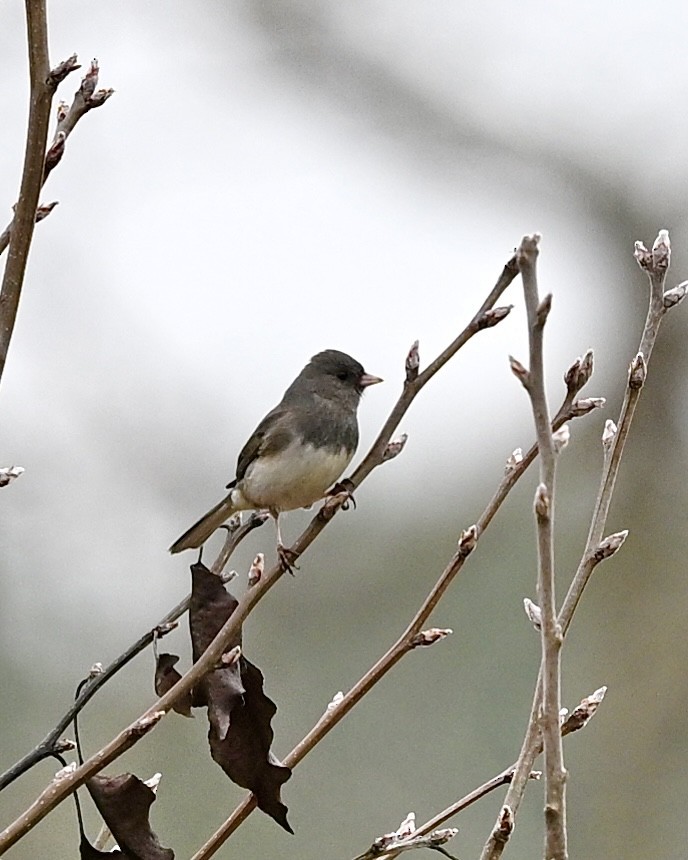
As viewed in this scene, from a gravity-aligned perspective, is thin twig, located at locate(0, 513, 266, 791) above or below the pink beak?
below

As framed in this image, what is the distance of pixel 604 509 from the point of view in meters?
0.97

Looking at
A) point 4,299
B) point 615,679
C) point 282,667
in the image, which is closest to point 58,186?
point 282,667

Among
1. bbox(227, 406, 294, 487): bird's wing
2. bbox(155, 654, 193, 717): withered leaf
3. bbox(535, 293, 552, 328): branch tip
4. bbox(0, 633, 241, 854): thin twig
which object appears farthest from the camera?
bbox(227, 406, 294, 487): bird's wing

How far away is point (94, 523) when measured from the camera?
3.79m

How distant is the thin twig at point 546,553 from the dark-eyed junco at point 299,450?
46.2 inches

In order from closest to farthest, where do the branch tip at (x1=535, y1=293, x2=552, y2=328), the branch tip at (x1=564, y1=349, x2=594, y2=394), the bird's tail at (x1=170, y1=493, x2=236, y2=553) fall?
the branch tip at (x1=535, y1=293, x2=552, y2=328)
the branch tip at (x1=564, y1=349, x2=594, y2=394)
the bird's tail at (x1=170, y1=493, x2=236, y2=553)

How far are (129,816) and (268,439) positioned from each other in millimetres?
1210

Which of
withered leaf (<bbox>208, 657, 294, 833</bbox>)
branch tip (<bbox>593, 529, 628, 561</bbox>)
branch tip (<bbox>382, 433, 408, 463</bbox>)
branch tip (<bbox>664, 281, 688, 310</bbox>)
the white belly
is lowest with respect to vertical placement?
branch tip (<bbox>593, 529, 628, 561</bbox>)

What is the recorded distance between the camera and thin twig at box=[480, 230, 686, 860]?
91 centimetres

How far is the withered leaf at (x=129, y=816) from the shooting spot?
100 cm

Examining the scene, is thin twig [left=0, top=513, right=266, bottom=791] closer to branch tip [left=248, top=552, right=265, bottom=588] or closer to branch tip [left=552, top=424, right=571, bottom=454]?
branch tip [left=248, top=552, right=265, bottom=588]

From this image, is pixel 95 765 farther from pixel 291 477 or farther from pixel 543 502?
pixel 291 477

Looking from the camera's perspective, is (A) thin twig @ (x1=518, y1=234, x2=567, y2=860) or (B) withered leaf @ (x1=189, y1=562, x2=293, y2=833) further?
(B) withered leaf @ (x1=189, y1=562, x2=293, y2=833)

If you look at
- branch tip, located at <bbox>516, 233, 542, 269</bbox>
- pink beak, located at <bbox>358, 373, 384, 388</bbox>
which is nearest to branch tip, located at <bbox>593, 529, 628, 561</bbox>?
branch tip, located at <bbox>516, 233, 542, 269</bbox>
